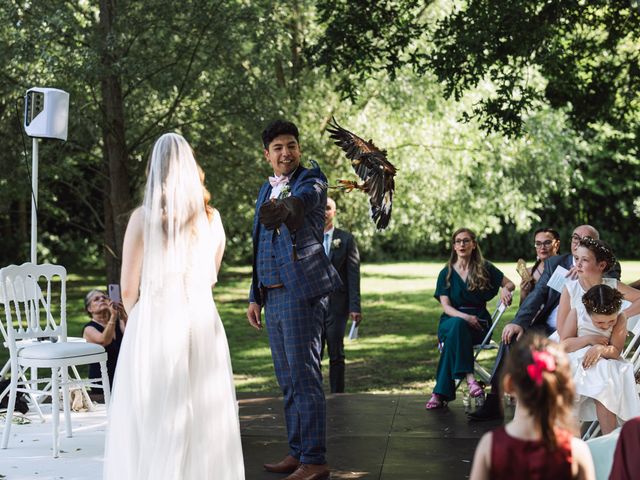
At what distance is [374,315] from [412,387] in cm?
616

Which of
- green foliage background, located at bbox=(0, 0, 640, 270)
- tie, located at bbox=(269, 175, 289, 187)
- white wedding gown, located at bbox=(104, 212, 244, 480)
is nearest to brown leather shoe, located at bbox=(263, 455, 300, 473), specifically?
white wedding gown, located at bbox=(104, 212, 244, 480)

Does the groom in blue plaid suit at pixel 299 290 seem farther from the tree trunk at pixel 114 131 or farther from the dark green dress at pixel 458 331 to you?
the tree trunk at pixel 114 131

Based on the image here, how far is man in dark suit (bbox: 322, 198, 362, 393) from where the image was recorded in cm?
Result: 710

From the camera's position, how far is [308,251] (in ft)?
15.2

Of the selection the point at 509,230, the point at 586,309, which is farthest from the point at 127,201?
the point at 509,230

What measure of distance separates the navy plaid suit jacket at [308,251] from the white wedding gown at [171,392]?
665 mm

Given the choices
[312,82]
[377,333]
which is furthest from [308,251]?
[312,82]

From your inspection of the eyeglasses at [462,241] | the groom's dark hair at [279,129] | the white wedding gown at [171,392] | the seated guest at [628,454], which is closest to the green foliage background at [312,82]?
the eyeglasses at [462,241]

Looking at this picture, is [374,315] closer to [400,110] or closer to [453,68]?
[400,110]

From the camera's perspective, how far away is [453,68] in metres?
7.96

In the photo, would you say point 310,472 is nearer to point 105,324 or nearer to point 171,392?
point 171,392

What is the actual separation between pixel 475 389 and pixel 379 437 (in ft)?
3.21

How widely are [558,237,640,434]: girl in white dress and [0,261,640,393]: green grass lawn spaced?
354cm

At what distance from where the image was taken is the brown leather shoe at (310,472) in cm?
462
